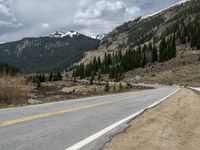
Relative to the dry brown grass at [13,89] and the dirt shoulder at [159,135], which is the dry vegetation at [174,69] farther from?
the dirt shoulder at [159,135]

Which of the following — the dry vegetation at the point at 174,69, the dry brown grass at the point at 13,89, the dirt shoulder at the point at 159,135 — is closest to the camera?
the dirt shoulder at the point at 159,135

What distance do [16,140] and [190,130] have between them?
637 centimetres

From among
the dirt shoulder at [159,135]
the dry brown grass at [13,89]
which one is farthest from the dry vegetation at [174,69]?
the dirt shoulder at [159,135]

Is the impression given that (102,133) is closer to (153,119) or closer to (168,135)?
(168,135)

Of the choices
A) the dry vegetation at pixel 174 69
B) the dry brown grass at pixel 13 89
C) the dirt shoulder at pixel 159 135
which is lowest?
the dirt shoulder at pixel 159 135

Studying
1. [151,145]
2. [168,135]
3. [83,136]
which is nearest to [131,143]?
[151,145]

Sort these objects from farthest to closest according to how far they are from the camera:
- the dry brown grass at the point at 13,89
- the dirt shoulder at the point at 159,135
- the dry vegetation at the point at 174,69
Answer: the dry vegetation at the point at 174,69
the dry brown grass at the point at 13,89
the dirt shoulder at the point at 159,135

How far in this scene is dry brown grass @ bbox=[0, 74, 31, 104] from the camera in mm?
27722

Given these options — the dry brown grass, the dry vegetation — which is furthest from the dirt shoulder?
the dry vegetation

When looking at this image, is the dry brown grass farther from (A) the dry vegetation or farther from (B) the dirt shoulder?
(A) the dry vegetation

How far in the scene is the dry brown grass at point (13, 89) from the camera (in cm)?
2772

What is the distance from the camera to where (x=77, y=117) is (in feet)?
A: 46.9

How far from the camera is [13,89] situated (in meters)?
28.6

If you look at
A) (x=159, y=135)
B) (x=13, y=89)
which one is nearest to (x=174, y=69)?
(x=13, y=89)
